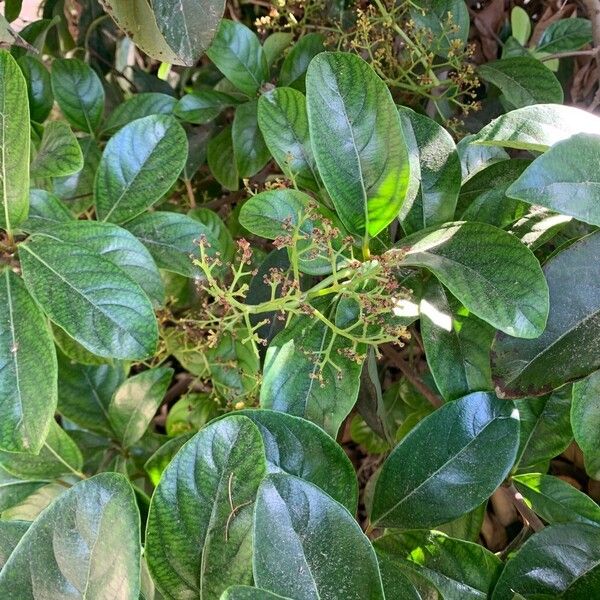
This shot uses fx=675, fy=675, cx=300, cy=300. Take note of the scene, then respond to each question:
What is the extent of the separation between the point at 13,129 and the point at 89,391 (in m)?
0.44

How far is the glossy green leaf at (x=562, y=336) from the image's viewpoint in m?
0.58

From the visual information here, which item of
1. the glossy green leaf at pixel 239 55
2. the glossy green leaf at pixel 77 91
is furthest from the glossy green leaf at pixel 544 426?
the glossy green leaf at pixel 77 91

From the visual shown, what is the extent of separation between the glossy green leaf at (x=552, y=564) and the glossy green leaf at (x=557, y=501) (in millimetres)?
40

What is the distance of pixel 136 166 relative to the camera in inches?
34.3

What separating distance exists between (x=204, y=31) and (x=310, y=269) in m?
0.28

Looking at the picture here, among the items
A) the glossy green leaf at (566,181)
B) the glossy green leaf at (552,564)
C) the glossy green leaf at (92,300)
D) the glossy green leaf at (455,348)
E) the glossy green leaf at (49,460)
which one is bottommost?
the glossy green leaf at (49,460)

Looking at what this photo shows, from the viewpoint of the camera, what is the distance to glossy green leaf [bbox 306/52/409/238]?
63 cm

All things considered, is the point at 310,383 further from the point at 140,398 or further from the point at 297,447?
the point at 140,398

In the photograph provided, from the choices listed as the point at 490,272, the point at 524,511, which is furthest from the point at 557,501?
the point at 490,272

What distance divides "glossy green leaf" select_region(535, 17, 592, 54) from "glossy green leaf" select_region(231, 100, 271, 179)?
48cm

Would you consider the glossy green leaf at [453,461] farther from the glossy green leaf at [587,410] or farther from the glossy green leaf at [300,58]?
the glossy green leaf at [300,58]

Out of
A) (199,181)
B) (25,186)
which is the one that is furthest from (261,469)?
A: (199,181)

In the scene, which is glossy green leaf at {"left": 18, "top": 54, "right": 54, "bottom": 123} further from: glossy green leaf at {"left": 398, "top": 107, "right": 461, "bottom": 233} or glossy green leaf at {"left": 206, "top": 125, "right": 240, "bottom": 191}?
glossy green leaf at {"left": 398, "top": 107, "right": 461, "bottom": 233}

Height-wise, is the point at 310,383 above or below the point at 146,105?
below
